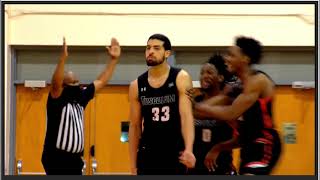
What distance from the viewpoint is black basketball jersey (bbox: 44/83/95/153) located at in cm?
438

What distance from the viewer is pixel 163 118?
413 centimetres

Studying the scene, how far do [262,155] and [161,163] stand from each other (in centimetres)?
73

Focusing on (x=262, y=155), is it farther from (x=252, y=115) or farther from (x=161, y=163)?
(x=161, y=163)

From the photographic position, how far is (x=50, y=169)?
14.6 feet

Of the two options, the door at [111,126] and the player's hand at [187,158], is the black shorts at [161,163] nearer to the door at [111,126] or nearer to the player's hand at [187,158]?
the player's hand at [187,158]

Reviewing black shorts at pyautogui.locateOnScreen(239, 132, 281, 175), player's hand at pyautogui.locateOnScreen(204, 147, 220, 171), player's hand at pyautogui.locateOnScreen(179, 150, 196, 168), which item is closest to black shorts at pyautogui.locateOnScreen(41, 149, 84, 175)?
player's hand at pyautogui.locateOnScreen(179, 150, 196, 168)

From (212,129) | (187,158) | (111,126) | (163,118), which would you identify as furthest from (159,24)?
(187,158)

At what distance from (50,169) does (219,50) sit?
2.72m

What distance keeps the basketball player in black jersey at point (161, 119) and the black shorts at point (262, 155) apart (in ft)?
1.44

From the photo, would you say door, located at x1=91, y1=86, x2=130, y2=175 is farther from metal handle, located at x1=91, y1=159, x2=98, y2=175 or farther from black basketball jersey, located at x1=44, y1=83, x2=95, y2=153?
black basketball jersey, located at x1=44, y1=83, x2=95, y2=153

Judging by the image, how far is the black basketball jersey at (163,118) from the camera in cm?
413

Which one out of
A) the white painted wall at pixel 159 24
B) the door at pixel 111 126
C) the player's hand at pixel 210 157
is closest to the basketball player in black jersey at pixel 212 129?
the player's hand at pixel 210 157

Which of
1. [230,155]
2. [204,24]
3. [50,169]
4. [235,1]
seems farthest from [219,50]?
[50,169]

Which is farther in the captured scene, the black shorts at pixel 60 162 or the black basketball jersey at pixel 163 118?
the black shorts at pixel 60 162
